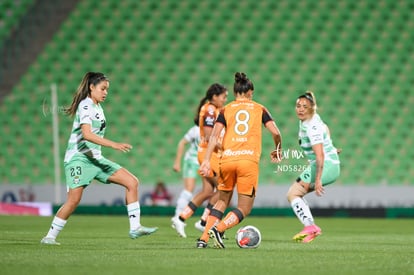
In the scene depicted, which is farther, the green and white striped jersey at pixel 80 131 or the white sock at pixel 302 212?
the white sock at pixel 302 212

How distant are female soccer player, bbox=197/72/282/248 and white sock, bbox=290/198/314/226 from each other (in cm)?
142

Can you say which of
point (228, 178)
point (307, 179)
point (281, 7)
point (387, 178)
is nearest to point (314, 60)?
point (281, 7)

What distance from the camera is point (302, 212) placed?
34.3 ft

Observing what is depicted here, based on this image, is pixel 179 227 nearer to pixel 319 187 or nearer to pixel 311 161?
pixel 311 161

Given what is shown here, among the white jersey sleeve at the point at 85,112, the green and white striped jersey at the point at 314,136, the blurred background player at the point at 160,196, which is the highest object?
the white jersey sleeve at the point at 85,112

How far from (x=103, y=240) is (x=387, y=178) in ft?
40.4

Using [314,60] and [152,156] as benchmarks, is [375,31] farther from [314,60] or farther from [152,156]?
[152,156]

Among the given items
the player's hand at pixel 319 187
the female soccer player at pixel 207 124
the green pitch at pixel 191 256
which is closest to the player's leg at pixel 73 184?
the green pitch at pixel 191 256

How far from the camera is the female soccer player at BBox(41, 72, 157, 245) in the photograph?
30.5 feet

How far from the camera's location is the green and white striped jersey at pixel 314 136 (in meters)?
10.2

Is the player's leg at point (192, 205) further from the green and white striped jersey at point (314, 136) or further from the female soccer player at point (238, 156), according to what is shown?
the female soccer player at point (238, 156)

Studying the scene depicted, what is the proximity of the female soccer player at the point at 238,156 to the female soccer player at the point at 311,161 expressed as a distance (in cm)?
96

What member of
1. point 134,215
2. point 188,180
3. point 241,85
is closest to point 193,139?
point 188,180

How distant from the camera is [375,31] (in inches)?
912
